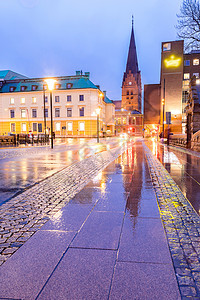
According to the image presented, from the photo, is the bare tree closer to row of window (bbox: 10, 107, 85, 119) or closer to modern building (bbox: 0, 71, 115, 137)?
modern building (bbox: 0, 71, 115, 137)

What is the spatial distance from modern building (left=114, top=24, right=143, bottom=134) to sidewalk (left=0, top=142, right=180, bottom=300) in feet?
328

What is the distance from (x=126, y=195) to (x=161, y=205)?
95 centimetres

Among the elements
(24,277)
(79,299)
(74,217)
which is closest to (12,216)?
(74,217)

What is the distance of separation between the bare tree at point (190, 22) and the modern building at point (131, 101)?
81.6 meters

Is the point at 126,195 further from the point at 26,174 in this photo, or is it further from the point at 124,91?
the point at 124,91

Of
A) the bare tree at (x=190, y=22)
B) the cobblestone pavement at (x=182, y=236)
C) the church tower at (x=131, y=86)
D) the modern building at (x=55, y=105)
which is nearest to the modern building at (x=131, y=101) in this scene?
the church tower at (x=131, y=86)

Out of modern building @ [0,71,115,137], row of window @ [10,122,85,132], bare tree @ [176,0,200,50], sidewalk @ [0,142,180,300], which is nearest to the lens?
sidewalk @ [0,142,180,300]

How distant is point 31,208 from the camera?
4418mm

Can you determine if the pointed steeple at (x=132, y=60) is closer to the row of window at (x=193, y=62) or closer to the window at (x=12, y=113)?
the row of window at (x=193, y=62)

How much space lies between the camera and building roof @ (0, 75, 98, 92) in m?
54.6

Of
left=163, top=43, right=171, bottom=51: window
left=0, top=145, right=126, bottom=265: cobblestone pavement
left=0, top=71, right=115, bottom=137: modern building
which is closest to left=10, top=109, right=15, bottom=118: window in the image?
left=0, top=71, right=115, bottom=137: modern building

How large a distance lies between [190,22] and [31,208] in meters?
22.1

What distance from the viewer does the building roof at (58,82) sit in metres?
54.6

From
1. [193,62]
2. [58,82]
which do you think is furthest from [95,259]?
[193,62]
